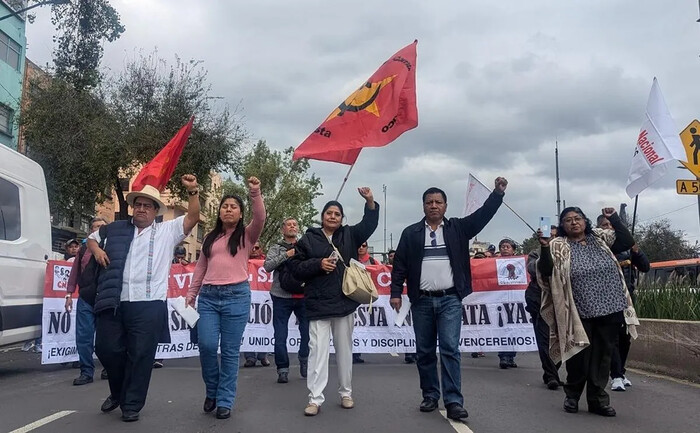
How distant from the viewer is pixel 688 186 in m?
9.24

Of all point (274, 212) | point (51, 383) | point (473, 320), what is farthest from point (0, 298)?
point (274, 212)

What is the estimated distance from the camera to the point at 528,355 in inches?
420

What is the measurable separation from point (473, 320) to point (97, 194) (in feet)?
56.3

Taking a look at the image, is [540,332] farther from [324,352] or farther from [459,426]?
[324,352]

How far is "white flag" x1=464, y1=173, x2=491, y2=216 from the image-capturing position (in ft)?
28.5

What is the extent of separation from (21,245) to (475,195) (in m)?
5.63

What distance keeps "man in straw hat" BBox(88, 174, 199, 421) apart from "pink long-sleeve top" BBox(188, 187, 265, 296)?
32 cm

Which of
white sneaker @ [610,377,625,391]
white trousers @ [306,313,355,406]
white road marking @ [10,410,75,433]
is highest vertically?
white trousers @ [306,313,355,406]

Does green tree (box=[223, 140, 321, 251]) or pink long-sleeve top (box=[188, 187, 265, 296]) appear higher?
green tree (box=[223, 140, 321, 251])

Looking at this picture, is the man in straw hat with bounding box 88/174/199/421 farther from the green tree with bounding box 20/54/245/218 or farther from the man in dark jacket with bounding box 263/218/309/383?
the green tree with bounding box 20/54/245/218

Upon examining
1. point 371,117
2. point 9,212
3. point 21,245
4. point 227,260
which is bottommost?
point 227,260

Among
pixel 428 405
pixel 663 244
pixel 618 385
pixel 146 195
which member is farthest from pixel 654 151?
pixel 663 244

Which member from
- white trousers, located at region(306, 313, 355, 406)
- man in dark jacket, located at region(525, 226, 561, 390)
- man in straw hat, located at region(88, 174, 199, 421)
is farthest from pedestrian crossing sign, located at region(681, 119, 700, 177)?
man in straw hat, located at region(88, 174, 199, 421)

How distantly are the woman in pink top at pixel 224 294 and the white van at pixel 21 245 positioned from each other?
3072 millimetres
